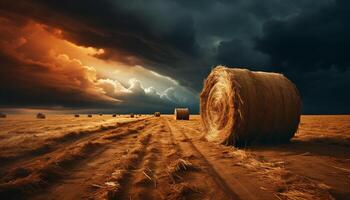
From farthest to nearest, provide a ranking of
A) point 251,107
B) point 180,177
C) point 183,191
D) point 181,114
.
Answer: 1. point 181,114
2. point 251,107
3. point 180,177
4. point 183,191

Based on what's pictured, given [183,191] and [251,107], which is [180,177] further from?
[251,107]

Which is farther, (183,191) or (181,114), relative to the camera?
(181,114)

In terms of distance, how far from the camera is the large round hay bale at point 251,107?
27.0 ft

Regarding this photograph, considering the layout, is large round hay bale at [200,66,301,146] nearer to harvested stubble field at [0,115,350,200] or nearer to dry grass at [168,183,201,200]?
harvested stubble field at [0,115,350,200]

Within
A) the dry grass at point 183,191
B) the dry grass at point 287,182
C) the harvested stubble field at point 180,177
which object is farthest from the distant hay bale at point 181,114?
the dry grass at point 183,191

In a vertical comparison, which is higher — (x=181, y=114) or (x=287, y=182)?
(x=181, y=114)

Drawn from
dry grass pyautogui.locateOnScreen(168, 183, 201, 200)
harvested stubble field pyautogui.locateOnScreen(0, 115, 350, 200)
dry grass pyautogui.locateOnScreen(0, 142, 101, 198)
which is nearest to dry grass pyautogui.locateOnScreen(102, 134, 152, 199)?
harvested stubble field pyautogui.locateOnScreen(0, 115, 350, 200)

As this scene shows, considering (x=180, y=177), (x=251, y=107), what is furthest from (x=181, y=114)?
(x=180, y=177)

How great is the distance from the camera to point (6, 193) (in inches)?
145

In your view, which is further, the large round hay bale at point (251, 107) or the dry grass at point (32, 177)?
the large round hay bale at point (251, 107)

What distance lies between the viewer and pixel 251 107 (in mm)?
8195

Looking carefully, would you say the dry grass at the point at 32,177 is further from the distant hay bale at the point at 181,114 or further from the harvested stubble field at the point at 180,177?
the distant hay bale at the point at 181,114

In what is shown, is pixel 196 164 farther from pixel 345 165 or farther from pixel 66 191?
pixel 345 165

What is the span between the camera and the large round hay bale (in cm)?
824
